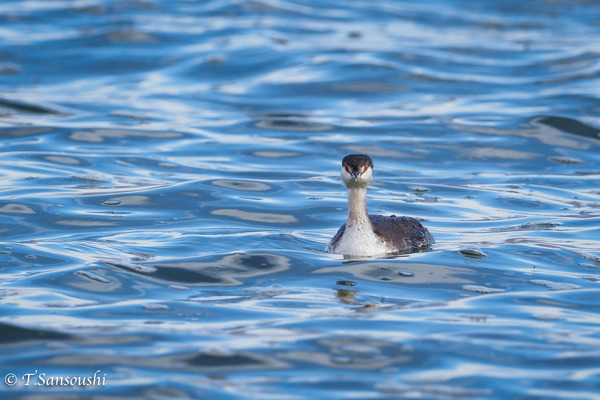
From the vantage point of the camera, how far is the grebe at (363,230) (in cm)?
1116

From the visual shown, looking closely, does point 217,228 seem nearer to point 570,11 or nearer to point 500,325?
point 500,325

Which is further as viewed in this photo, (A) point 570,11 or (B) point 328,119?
(A) point 570,11

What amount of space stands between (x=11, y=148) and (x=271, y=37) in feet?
42.1

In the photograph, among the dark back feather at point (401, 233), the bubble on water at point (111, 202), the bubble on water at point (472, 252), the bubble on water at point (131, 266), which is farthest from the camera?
the bubble on water at point (111, 202)

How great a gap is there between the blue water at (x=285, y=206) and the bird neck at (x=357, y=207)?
0.50m

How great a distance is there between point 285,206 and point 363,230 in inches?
129

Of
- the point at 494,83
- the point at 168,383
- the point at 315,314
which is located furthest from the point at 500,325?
the point at 494,83

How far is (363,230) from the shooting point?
11227 millimetres

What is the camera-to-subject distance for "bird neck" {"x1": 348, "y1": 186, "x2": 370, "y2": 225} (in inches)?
442

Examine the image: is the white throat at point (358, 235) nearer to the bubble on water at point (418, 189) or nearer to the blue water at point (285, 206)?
the blue water at point (285, 206)

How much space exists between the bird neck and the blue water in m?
0.50

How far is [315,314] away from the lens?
910 cm

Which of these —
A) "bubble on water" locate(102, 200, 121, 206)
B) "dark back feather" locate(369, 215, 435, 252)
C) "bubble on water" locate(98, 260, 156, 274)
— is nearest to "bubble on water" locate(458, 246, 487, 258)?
"dark back feather" locate(369, 215, 435, 252)

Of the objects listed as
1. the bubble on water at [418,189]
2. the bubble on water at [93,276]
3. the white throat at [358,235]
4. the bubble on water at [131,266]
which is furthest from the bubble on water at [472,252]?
the bubble on water at [418,189]
